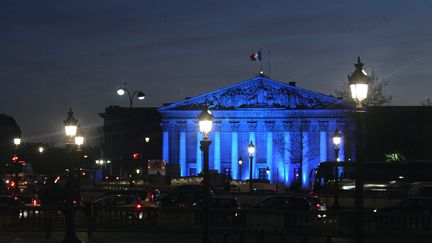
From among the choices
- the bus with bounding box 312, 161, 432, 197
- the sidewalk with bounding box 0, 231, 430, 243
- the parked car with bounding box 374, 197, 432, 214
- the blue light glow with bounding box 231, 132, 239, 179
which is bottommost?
the sidewalk with bounding box 0, 231, 430, 243

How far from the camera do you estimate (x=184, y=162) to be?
13525cm

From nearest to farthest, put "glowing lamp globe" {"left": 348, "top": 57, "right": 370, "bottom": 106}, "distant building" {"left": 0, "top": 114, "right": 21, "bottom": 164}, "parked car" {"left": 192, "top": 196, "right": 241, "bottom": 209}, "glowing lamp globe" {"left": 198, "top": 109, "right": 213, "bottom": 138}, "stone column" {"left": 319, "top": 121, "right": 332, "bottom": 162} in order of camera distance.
Answer: "glowing lamp globe" {"left": 348, "top": 57, "right": 370, "bottom": 106}, "glowing lamp globe" {"left": 198, "top": 109, "right": 213, "bottom": 138}, "parked car" {"left": 192, "top": 196, "right": 241, "bottom": 209}, "distant building" {"left": 0, "top": 114, "right": 21, "bottom": 164}, "stone column" {"left": 319, "top": 121, "right": 332, "bottom": 162}

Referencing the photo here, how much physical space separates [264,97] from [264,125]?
4.83 m

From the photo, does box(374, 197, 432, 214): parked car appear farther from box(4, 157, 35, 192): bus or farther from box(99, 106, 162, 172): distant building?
box(99, 106, 162, 172): distant building

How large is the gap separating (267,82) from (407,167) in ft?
222

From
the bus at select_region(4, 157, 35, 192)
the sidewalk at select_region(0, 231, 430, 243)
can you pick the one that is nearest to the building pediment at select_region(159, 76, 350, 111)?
the bus at select_region(4, 157, 35, 192)

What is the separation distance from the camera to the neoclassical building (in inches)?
5032

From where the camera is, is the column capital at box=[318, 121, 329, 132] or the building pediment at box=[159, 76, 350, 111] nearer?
the building pediment at box=[159, 76, 350, 111]

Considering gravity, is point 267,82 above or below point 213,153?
above

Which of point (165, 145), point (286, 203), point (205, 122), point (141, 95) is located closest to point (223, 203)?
point (286, 203)

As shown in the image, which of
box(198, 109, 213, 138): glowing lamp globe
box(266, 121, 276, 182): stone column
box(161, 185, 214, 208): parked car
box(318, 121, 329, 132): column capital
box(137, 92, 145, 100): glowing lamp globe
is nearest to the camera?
box(198, 109, 213, 138): glowing lamp globe

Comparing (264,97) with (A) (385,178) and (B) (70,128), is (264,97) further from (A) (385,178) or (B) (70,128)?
(B) (70,128)

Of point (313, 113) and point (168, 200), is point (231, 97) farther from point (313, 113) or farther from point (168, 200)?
point (168, 200)

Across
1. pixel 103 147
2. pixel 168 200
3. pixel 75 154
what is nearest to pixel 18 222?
pixel 75 154
